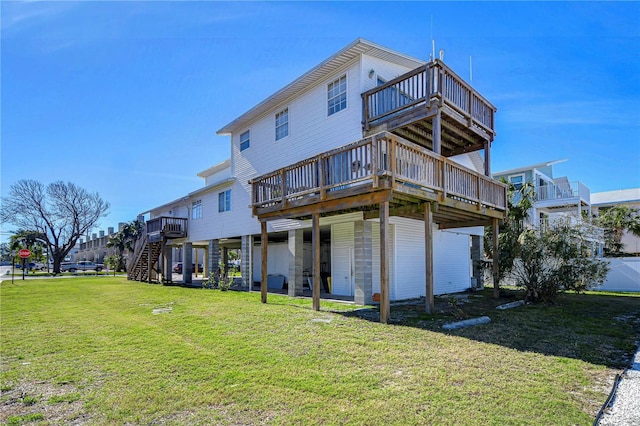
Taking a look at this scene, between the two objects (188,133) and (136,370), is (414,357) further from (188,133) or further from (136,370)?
(188,133)

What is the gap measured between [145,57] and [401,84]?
29.9ft

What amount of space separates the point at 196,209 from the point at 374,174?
18.0 meters

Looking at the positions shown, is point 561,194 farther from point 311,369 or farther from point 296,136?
point 311,369

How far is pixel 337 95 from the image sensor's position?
1305cm

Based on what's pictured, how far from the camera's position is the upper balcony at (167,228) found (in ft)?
76.8

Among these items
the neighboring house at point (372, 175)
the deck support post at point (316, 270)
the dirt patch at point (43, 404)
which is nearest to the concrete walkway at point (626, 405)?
the neighboring house at point (372, 175)

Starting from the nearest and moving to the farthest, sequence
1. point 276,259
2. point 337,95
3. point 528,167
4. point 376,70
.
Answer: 1. point 376,70
2. point 337,95
3. point 276,259
4. point 528,167

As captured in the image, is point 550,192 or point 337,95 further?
point 550,192

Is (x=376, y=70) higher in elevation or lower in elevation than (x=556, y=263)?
higher

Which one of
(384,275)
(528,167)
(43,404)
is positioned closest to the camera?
(43,404)

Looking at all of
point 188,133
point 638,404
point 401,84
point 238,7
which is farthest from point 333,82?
point 638,404

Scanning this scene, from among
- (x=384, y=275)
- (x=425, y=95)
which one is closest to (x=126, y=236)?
(x=425, y=95)

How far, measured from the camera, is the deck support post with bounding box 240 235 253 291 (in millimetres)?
17178

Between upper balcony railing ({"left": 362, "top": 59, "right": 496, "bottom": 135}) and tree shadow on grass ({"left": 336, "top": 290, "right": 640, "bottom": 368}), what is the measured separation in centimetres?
582
